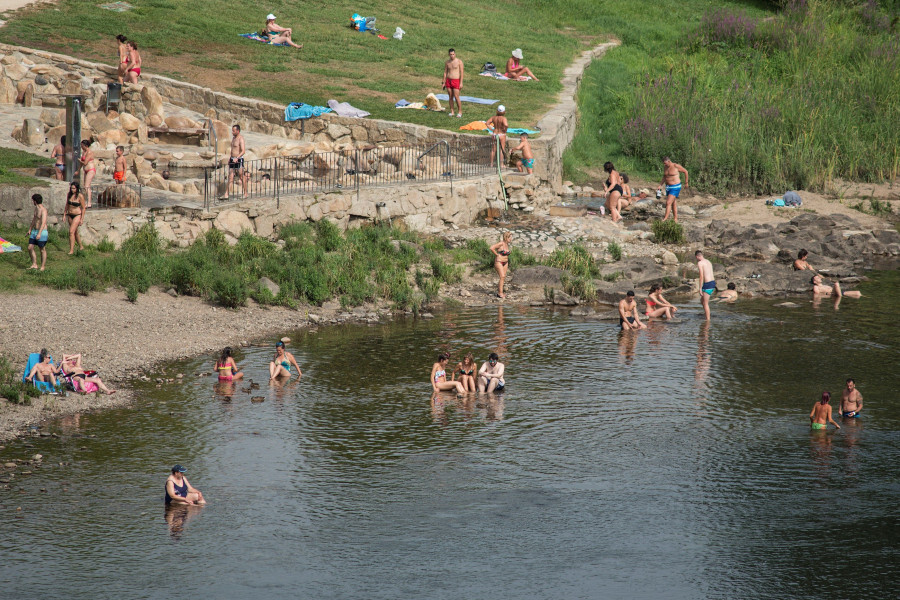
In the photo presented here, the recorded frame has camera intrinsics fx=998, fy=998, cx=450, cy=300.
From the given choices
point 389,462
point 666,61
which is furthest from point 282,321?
point 666,61

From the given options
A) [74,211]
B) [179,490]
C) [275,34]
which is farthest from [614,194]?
[179,490]

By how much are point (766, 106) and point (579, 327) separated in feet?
60.6

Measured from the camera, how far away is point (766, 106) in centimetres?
3694

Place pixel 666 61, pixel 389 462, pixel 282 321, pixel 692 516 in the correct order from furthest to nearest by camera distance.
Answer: pixel 666 61 → pixel 282 321 → pixel 389 462 → pixel 692 516

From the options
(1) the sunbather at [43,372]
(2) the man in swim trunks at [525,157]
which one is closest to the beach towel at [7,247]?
(1) the sunbather at [43,372]

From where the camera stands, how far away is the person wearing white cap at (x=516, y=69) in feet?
135

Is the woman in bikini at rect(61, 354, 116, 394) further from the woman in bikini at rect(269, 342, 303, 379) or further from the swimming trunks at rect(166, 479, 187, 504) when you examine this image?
the swimming trunks at rect(166, 479, 187, 504)

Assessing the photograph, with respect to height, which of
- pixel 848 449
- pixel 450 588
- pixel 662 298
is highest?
pixel 662 298

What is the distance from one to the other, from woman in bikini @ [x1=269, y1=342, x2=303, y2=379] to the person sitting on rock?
1378 cm

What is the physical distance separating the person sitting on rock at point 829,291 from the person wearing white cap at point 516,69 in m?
18.8

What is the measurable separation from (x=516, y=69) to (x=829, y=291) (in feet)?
64.3

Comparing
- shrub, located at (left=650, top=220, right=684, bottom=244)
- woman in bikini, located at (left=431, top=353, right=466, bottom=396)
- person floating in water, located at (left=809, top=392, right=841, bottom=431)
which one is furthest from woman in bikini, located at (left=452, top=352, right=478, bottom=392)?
shrub, located at (left=650, top=220, right=684, bottom=244)

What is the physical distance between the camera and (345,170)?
28.6 meters

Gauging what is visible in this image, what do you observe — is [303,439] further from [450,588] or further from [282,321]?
[282,321]
